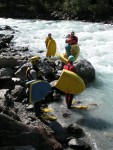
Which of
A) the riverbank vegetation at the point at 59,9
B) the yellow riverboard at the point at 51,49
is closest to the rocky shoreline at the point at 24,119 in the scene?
the yellow riverboard at the point at 51,49

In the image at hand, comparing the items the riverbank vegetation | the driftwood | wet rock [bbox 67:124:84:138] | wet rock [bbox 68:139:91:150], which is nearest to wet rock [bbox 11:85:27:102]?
wet rock [bbox 67:124:84:138]

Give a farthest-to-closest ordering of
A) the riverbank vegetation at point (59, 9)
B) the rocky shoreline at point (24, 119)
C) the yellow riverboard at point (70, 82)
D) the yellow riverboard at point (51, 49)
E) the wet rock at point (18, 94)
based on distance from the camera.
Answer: the riverbank vegetation at point (59, 9) < the yellow riverboard at point (51, 49) < the wet rock at point (18, 94) < the yellow riverboard at point (70, 82) < the rocky shoreline at point (24, 119)

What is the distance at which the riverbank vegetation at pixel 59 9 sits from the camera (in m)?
34.7

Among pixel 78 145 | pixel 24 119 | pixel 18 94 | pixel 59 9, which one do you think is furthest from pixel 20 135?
pixel 59 9

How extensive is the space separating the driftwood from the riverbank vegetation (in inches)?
1053

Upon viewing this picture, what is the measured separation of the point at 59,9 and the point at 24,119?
3022cm

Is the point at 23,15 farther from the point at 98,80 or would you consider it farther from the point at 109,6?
the point at 98,80

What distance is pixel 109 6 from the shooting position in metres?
35.8

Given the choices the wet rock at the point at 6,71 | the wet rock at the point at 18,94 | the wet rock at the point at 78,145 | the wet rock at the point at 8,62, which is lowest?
the wet rock at the point at 78,145

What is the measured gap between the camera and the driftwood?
672 cm

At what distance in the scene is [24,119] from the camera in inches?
359

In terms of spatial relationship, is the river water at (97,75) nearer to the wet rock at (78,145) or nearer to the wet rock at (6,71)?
the wet rock at (78,145)

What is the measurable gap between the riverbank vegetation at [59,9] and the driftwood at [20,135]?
26.8 meters

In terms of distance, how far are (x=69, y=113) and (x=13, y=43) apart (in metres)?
11.3
